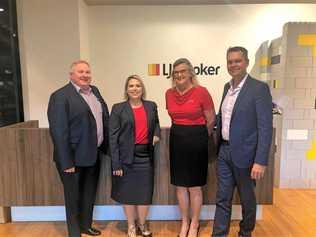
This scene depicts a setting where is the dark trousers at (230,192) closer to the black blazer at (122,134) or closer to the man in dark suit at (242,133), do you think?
the man in dark suit at (242,133)

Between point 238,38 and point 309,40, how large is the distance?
142 cm

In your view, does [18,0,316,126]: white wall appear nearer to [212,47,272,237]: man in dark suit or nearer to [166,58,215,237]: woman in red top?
[166,58,215,237]: woman in red top

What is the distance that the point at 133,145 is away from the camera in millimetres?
2361

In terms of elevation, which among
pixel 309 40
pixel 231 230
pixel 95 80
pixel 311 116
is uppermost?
pixel 309 40

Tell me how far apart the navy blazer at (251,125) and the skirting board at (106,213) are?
0.94 m

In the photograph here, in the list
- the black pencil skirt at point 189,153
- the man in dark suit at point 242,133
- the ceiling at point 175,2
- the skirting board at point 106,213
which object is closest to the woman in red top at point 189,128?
the black pencil skirt at point 189,153

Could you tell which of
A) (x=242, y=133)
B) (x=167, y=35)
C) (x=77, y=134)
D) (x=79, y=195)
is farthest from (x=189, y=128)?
(x=167, y=35)

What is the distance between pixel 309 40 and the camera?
3.60m

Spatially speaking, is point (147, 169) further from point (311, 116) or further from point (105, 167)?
point (311, 116)

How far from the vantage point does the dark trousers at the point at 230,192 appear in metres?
2.24

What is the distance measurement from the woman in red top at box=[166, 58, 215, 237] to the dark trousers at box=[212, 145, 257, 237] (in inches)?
6.1

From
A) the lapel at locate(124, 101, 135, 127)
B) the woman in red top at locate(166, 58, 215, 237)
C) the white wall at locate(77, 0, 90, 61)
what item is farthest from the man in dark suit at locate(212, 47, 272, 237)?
the white wall at locate(77, 0, 90, 61)

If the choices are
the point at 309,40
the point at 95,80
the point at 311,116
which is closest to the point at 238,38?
the point at 309,40

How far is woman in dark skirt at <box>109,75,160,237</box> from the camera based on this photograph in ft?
7.70
